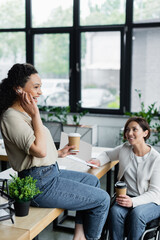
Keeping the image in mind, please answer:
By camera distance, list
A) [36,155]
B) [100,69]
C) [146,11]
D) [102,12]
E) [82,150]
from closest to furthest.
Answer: [36,155] < [82,150] < [146,11] < [102,12] < [100,69]

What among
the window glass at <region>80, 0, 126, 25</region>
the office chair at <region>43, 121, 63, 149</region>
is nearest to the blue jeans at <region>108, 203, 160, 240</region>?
the office chair at <region>43, 121, 63, 149</region>

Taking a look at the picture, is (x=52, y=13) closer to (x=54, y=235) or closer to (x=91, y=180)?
(x=54, y=235)

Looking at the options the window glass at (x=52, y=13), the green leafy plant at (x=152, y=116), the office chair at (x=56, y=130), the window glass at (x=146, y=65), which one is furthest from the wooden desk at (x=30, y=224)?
the window glass at (x=52, y=13)

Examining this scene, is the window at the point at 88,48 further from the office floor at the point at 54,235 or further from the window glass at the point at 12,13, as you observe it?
the office floor at the point at 54,235

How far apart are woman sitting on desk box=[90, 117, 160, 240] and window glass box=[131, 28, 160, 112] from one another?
2.65 meters

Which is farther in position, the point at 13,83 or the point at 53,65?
the point at 53,65

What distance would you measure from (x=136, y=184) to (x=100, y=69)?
3.23 m

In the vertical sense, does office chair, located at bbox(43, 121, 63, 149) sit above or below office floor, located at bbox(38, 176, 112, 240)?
above

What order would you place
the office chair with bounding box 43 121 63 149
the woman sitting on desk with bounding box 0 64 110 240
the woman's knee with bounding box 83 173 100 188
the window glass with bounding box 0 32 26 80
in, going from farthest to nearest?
the window glass with bounding box 0 32 26 80 → the office chair with bounding box 43 121 63 149 → the woman's knee with bounding box 83 173 100 188 → the woman sitting on desk with bounding box 0 64 110 240

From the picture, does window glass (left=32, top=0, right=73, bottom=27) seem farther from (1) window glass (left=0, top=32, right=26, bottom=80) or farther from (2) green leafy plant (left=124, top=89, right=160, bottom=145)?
(2) green leafy plant (left=124, top=89, right=160, bottom=145)

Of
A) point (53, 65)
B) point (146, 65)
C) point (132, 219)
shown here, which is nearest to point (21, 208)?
point (132, 219)

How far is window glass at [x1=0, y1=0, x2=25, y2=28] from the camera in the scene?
18.8 ft

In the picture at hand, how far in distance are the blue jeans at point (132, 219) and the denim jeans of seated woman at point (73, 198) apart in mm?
241

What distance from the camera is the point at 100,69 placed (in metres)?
5.46
